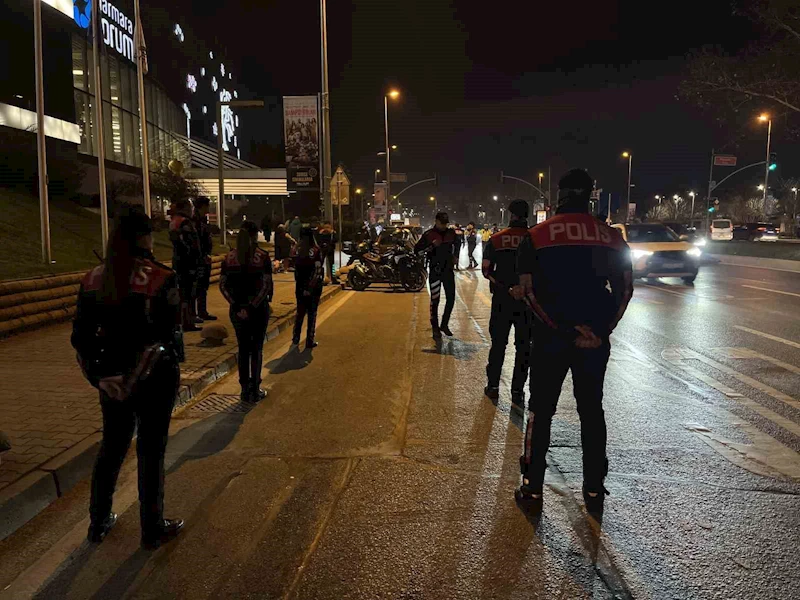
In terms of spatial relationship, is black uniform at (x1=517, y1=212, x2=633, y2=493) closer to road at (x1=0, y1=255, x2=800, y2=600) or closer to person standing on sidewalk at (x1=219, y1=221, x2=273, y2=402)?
road at (x1=0, y1=255, x2=800, y2=600)

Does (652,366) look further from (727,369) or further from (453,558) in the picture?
(453,558)

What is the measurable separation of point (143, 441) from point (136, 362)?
0.50 metres

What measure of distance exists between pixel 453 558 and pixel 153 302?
6.74ft

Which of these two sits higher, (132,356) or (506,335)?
(132,356)

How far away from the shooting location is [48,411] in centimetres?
517

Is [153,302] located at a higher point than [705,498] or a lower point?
higher

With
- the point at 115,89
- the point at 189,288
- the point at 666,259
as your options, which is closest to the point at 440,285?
the point at 189,288

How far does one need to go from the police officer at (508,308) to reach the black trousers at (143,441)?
11.7ft

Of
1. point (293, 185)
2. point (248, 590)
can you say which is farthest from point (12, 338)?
point (293, 185)

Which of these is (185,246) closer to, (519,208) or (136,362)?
(519,208)

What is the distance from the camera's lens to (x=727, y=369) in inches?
280

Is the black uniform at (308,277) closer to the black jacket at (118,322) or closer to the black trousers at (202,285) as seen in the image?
the black trousers at (202,285)

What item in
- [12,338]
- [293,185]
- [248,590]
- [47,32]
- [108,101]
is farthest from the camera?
[108,101]

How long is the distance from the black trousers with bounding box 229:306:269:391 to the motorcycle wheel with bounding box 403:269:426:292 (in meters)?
11.1
